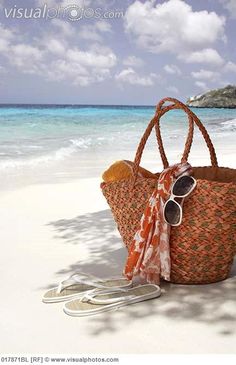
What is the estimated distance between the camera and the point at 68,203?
511cm

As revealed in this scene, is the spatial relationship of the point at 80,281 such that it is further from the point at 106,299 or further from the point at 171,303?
the point at 171,303

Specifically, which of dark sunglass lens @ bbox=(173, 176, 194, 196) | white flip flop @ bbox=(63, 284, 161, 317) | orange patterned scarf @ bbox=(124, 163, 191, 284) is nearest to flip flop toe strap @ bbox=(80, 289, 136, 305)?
white flip flop @ bbox=(63, 284, 161, 317)

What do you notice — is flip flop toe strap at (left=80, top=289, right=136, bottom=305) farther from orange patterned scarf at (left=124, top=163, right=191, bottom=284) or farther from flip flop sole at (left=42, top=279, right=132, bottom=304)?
orange patterned scarf at (left=124, top=163, right=191, bottom=284)

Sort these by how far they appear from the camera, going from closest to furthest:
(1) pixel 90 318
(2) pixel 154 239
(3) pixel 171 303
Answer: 1. (1) pixel 90 318
2. (3) pixel 171 303
3. (2) pixel 154 239

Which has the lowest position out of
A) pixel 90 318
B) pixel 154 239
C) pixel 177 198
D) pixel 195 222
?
pixel 90 318

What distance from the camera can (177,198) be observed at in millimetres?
2713

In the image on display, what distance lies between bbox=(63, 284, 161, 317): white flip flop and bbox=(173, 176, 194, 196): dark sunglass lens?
0.50 metres

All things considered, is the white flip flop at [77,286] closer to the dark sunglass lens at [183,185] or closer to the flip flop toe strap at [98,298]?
the flip flop toe strap at [98,298]

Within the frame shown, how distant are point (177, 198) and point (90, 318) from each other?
2.35 ft

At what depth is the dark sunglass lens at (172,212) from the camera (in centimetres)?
271

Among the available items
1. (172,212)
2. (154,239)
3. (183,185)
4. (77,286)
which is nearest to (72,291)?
(77,286)

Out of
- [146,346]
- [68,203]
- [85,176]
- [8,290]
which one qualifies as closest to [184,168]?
[146,346]

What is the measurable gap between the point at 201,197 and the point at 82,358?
978 mm

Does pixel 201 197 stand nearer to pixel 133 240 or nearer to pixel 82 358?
pixel 133 240
